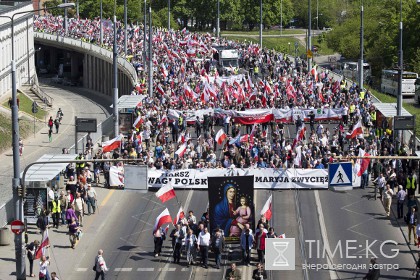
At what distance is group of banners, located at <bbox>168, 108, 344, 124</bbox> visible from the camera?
232ft

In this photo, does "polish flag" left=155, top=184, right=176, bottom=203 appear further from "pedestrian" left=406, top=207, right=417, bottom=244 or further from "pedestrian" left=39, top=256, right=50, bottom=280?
"pedestrian" left=406, top=207, right=417, bottom=244

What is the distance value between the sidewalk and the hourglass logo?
7775 mm

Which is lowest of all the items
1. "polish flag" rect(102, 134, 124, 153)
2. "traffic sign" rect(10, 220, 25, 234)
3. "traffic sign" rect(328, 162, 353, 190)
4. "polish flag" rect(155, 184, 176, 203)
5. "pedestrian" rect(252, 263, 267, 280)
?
"pedestrian" rect(252, 263, 267, 280)

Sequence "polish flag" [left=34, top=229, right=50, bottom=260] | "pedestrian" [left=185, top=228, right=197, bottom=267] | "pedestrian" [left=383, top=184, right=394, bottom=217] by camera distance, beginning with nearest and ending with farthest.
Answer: "polish flag" [left=34, top=229, right=50, bottom=260] < "pedestrian" [left=185, top=228, right=197, bottom=267] < "pedestrian" [left=383, top=184, right=394, bottom=217]

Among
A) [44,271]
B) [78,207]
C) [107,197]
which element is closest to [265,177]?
[107,197]

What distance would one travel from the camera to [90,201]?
5200cm

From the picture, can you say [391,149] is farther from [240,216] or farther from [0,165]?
[0,165]

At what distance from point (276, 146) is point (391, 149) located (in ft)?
18.0

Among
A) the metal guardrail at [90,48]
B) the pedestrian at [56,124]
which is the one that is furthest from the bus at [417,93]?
the pedestrian at [56,124]

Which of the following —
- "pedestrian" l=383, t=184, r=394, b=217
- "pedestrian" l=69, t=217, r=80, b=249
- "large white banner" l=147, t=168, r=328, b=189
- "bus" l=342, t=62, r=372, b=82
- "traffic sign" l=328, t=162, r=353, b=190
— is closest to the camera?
"traffic sign" l=328, t=162, r=353, b=190

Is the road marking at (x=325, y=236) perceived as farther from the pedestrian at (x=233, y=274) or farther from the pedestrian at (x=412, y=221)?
the pedestrian at (x=233, y=274)

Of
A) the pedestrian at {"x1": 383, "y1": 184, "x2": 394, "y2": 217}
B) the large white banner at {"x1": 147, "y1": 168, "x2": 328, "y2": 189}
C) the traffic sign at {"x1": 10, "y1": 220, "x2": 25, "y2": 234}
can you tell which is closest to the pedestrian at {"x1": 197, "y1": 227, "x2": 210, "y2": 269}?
the traffic sign at {"x1": 10, "y1": 220, "x2": 25, "y2": 234}

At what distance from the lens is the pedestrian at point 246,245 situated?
43844 mm

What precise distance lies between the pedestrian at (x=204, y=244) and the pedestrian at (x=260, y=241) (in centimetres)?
175
